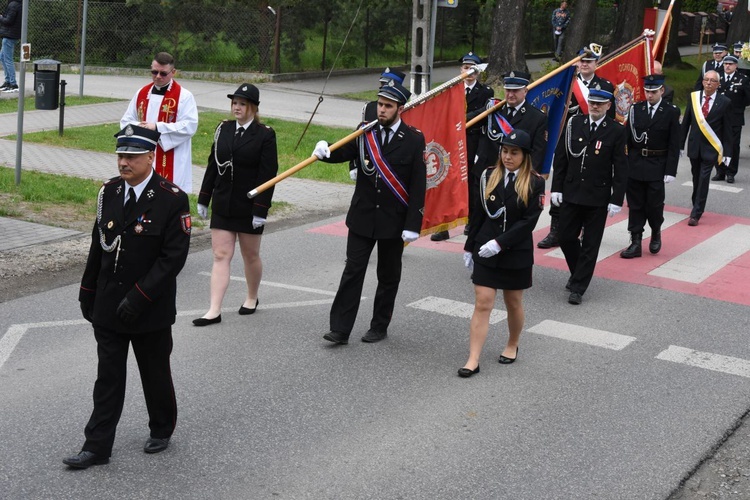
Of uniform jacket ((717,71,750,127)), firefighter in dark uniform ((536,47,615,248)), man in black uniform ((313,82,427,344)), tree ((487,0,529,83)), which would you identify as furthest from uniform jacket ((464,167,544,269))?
tree ((487,0,529,83))

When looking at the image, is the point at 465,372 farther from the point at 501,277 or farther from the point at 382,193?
the point at 382,193

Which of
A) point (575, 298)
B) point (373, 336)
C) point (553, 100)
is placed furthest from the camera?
point (553, 100)

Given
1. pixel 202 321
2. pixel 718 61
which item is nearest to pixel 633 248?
pixel 202 321

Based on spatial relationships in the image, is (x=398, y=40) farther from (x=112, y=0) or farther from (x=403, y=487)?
(x=403, y=487)

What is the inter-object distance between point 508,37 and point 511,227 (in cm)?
2122

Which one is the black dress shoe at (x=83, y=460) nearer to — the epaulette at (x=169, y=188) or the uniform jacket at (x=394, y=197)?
the epaulette at (x=169, y=188)

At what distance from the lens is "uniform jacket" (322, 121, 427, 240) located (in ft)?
27.1

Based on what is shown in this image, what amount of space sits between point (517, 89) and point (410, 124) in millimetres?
1727

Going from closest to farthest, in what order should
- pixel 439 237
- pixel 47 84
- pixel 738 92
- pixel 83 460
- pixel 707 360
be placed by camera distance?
pixel 83 460 → pixel 707 360 → pixel 439 237 → pixel 47 84 → pixel 738 92

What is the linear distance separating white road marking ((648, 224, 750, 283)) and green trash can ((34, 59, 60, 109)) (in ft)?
35.6

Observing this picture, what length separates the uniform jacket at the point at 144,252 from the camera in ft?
19.5

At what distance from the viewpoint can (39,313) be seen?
8.98 m

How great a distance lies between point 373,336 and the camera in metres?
8.62

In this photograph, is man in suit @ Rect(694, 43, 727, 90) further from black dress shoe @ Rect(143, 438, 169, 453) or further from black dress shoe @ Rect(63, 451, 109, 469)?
black dress shoe @ Rect(63, 451, 109, 469)
